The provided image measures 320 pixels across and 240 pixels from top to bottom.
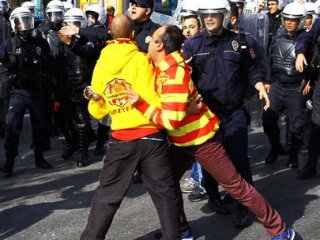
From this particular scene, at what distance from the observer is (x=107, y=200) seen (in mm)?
3990

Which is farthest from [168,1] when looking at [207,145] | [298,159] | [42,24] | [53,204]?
[207,145]

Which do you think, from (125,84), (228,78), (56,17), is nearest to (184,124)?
(125,84)

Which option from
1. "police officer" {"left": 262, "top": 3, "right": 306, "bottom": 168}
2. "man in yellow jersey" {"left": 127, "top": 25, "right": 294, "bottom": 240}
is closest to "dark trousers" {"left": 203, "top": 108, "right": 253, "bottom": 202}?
"man in yellow jersey" {"left": 127, "top": 25, "right": 294, "bottom": 240}

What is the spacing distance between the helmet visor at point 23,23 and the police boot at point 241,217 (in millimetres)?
3172

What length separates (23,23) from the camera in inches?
256

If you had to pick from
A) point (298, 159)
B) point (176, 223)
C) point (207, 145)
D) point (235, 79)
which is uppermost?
point (235, 79)

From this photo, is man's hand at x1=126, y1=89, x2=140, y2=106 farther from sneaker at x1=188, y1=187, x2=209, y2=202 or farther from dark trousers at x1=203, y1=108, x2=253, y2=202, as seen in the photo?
sneaker at x1=188, y1=187, x2=209, y2=202

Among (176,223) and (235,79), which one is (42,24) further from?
(176,223)

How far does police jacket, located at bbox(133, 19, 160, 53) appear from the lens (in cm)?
577

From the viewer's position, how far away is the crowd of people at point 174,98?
3.88 meters

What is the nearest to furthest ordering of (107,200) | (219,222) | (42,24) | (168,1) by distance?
1. (107,200)
2. (219,222)
3. (42,24)
4. (168,1)

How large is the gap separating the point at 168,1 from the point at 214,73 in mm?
7191

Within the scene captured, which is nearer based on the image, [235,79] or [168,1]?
[235,79]

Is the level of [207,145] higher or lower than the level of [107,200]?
higher
